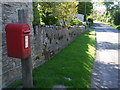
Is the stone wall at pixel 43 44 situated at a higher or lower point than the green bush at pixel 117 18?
lower

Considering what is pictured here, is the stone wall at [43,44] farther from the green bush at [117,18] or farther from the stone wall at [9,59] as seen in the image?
the green bush at [117,18]

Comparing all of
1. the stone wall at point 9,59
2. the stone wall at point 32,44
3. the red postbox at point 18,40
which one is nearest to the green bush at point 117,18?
the stone wall at point 32,44

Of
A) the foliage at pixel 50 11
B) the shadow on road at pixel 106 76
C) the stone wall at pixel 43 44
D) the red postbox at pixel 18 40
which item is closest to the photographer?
the red postbox at pixel 18 40

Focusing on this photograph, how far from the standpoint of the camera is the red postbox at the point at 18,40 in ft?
14.9

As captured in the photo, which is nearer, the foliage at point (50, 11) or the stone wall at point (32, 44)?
the stone wall at point (32, 44)

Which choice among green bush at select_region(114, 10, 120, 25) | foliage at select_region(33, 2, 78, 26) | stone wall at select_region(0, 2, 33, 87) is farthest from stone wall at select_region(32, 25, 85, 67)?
green bush at select_region(114, 10, 120, 25)

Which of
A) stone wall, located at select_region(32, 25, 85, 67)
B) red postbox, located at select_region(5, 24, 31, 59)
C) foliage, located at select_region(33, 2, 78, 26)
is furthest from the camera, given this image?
foliage, located at select_region(33, 2, 78, 26)

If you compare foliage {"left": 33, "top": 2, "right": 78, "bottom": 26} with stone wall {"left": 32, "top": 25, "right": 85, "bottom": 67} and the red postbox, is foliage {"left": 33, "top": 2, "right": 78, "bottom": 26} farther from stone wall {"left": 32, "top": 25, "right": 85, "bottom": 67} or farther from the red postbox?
the red postbox

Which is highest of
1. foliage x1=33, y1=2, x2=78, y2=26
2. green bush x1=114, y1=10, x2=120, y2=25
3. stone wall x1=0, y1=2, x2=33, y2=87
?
green bush x1=114, y1=10, x2=120, y2=25

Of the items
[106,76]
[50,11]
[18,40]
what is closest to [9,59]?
[18,40]

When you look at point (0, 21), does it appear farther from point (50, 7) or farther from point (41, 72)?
point (50, 7)

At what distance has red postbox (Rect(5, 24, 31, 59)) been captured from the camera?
4555 millimetres

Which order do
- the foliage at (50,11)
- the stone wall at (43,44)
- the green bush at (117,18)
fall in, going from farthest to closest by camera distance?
the green bush at (117,18) < the foliage at (50,11) < the stone wall at (43,44)

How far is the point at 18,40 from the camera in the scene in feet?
15.0
